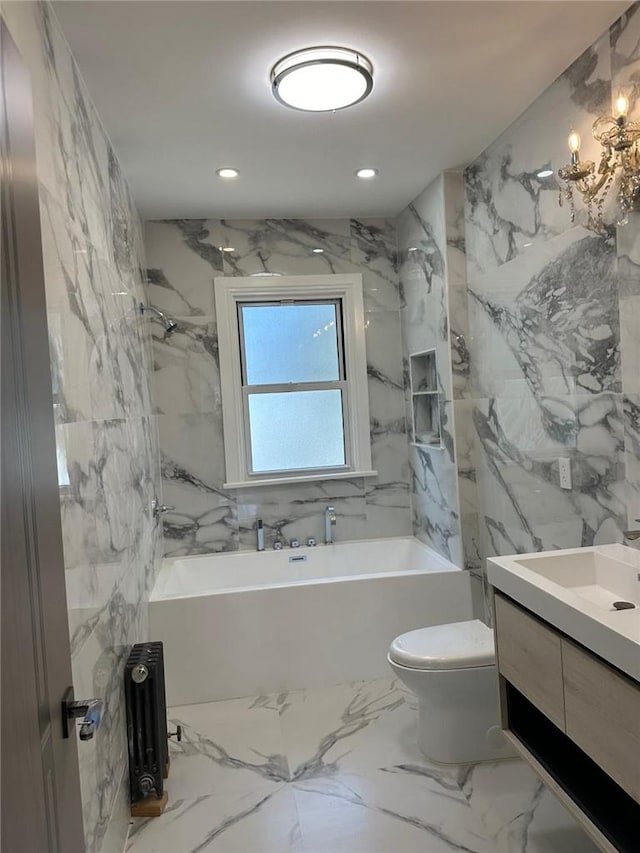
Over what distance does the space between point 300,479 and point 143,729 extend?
192 cm

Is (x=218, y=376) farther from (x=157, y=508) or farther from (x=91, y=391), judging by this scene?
(x=91, y=391)

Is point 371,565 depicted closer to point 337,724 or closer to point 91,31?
point 337,724

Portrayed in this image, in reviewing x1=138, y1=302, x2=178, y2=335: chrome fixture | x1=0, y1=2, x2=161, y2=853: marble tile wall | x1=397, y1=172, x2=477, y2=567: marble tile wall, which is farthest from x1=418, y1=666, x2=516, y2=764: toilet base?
x1=138, y1=302, x2=178, y2=335: chrome fixture

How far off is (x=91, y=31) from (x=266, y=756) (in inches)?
107

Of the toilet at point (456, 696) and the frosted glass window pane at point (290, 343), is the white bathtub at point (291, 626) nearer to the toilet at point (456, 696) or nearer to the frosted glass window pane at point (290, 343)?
the toilet at point (456, 696)

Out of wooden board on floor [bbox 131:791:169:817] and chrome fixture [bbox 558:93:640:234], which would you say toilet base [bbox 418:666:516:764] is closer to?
wooden board on floor [bbox 131:791:169:817]

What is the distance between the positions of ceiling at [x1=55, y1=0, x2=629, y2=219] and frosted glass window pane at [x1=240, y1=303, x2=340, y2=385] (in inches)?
35.1

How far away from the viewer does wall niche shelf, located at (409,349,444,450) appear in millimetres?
3539

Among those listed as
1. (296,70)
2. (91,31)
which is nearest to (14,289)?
(91,31)

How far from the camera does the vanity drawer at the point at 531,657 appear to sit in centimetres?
161

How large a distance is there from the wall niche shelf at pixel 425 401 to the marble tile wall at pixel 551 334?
36 cm

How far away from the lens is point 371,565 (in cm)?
396

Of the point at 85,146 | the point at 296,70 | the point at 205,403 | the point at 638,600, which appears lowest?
the point at 638,600

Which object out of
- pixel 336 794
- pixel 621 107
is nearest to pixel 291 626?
pixel 336 794
